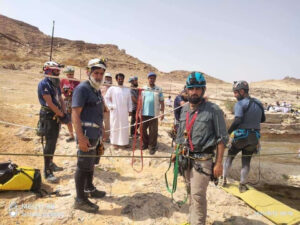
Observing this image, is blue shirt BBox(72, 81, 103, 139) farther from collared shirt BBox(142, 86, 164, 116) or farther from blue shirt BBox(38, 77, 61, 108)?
collared shirt BBox(142, 86, 164, 116)

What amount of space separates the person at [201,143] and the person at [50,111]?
2198 millimetres

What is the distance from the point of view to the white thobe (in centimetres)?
540

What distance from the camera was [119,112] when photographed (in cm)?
545

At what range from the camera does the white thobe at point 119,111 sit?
213 inches

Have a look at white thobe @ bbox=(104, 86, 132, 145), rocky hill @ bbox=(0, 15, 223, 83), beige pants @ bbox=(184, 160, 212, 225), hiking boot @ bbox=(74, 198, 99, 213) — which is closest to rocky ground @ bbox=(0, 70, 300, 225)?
hiking boot @ bbox=(74, 198, 99, 213)

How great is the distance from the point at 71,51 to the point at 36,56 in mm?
9999

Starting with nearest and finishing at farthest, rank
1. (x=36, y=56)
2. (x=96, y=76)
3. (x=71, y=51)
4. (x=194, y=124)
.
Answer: (x=194, y=124) → (x=96, y=76) → (x=36, y=56) → (x=71, y=51)

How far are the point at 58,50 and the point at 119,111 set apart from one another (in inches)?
1835

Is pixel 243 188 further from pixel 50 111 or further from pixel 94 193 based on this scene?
pixel 50 111

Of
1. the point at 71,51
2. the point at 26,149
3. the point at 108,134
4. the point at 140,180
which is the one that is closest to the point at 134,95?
the point at 108,134

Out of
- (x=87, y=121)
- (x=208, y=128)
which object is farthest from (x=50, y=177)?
(x=208, y=128)

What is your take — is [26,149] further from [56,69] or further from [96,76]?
[96,76]

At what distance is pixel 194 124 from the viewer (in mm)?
2594

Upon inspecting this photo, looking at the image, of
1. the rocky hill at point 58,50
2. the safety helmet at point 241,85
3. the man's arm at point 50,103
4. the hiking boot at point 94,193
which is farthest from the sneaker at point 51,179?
the rocky hill at point 58,50
